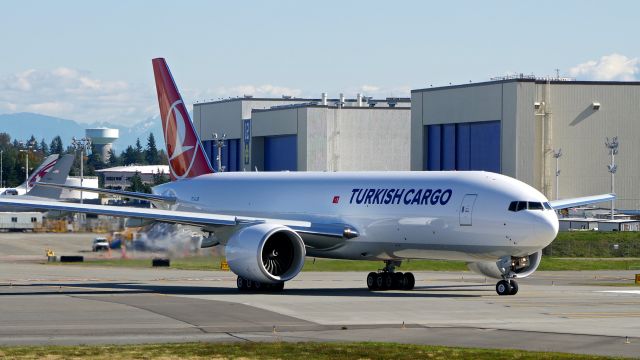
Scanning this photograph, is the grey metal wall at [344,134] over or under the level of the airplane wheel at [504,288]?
over

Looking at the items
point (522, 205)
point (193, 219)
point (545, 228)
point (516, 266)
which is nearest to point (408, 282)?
point (516, 266)

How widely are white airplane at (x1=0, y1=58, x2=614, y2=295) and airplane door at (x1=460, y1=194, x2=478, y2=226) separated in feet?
0.11

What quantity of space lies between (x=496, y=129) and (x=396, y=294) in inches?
3268

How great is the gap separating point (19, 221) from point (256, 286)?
287 ft

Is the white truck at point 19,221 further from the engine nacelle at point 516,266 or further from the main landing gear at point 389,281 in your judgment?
the engine nacelle at point 516,266

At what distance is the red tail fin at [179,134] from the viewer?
2192 inches

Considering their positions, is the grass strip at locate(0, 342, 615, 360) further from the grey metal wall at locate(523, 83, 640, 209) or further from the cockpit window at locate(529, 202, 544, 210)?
the grey metal wall at locate(523, 83, 640, 209)

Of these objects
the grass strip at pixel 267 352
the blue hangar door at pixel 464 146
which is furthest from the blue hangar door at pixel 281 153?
the grass strip at pixel 267 352

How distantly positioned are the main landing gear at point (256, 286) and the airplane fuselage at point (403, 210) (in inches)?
111

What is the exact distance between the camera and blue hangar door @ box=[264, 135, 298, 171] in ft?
499

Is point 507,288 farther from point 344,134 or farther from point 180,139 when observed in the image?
point 344,134

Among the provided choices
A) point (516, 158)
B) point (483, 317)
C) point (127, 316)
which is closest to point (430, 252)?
point (483, 317)

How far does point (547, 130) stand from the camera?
125m

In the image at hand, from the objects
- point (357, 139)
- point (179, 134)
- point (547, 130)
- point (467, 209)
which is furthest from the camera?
point (357, 139)
